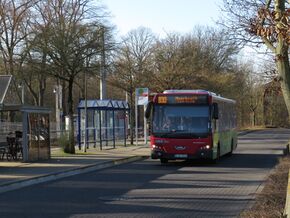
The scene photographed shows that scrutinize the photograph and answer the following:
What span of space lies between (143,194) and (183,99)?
8862 mm

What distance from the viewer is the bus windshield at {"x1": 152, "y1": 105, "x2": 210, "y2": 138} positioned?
21.2 meters

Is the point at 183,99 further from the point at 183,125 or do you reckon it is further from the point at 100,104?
the point at 100,104

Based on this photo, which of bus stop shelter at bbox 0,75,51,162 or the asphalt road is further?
bus stop shelter at bbox 0,75,51,162

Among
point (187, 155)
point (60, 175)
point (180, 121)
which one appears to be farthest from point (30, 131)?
point (187, 155)

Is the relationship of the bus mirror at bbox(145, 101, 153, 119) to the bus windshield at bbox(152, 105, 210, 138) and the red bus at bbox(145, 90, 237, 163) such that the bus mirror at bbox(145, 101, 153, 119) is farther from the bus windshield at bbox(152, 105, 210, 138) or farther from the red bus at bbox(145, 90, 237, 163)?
the bus windshield at bbox(152, 105, 210, 138)

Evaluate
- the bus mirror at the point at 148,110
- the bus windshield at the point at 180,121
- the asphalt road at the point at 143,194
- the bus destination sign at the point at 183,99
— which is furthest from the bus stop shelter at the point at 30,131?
the bus destination sign at the point at 183,99

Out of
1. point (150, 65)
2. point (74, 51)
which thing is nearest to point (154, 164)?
point (74, 51)

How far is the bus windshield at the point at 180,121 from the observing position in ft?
69.7

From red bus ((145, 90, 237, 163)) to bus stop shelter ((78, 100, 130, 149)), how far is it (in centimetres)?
838

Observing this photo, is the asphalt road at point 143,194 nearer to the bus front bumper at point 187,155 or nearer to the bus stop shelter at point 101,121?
the bus front bumper at point 187,155

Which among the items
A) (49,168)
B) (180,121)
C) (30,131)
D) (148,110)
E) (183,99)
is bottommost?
(49,168)

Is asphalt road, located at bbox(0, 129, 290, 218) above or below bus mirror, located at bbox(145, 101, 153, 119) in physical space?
below

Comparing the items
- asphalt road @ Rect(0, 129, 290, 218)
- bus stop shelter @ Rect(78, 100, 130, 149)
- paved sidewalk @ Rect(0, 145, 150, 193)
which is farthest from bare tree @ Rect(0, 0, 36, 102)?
asphalt road @ Rect(0, 129, 290, 218)

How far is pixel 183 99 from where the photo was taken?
2172 centimetres
